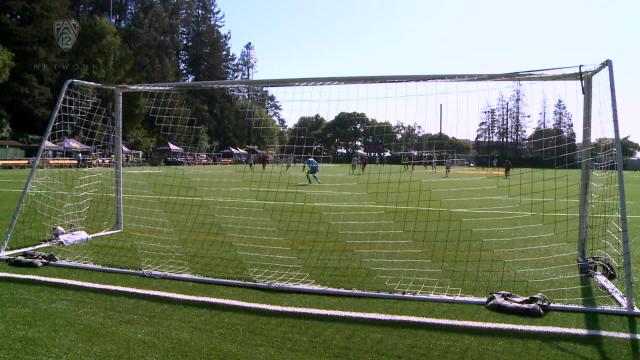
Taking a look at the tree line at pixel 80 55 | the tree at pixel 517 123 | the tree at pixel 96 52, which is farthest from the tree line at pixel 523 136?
the tree at pixel 96 52

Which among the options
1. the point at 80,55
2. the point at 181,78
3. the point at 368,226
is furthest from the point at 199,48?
the point at 368,226

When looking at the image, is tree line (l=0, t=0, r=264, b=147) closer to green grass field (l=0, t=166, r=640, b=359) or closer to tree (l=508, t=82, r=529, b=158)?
green grass field (l=0, t=166, r=640, b=359)

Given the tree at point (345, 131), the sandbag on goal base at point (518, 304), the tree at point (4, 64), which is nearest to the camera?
the sandbag on goal base at point (518, 304)

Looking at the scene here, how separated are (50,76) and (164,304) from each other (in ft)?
183

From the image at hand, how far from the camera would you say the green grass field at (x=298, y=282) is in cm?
432

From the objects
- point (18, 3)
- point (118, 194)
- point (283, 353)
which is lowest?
point (283, 353)

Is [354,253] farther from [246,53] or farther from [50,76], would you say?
[246,53]

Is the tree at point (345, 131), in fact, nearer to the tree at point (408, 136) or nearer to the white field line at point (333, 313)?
the tree at point (408, 136)

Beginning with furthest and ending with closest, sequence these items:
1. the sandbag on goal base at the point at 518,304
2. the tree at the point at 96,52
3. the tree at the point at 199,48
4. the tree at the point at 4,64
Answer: the tree at the point at 199,48, the tree at the point at 96,52, the tree at the point at 4,64, the sandbag on goal base at the point at 518,304

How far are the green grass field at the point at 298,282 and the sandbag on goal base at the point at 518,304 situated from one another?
0.14 metres

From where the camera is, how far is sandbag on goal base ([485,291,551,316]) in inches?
204

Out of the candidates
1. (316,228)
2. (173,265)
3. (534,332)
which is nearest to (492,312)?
(534,332)

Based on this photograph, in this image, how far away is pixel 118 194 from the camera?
973cm

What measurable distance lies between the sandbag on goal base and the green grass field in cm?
14
